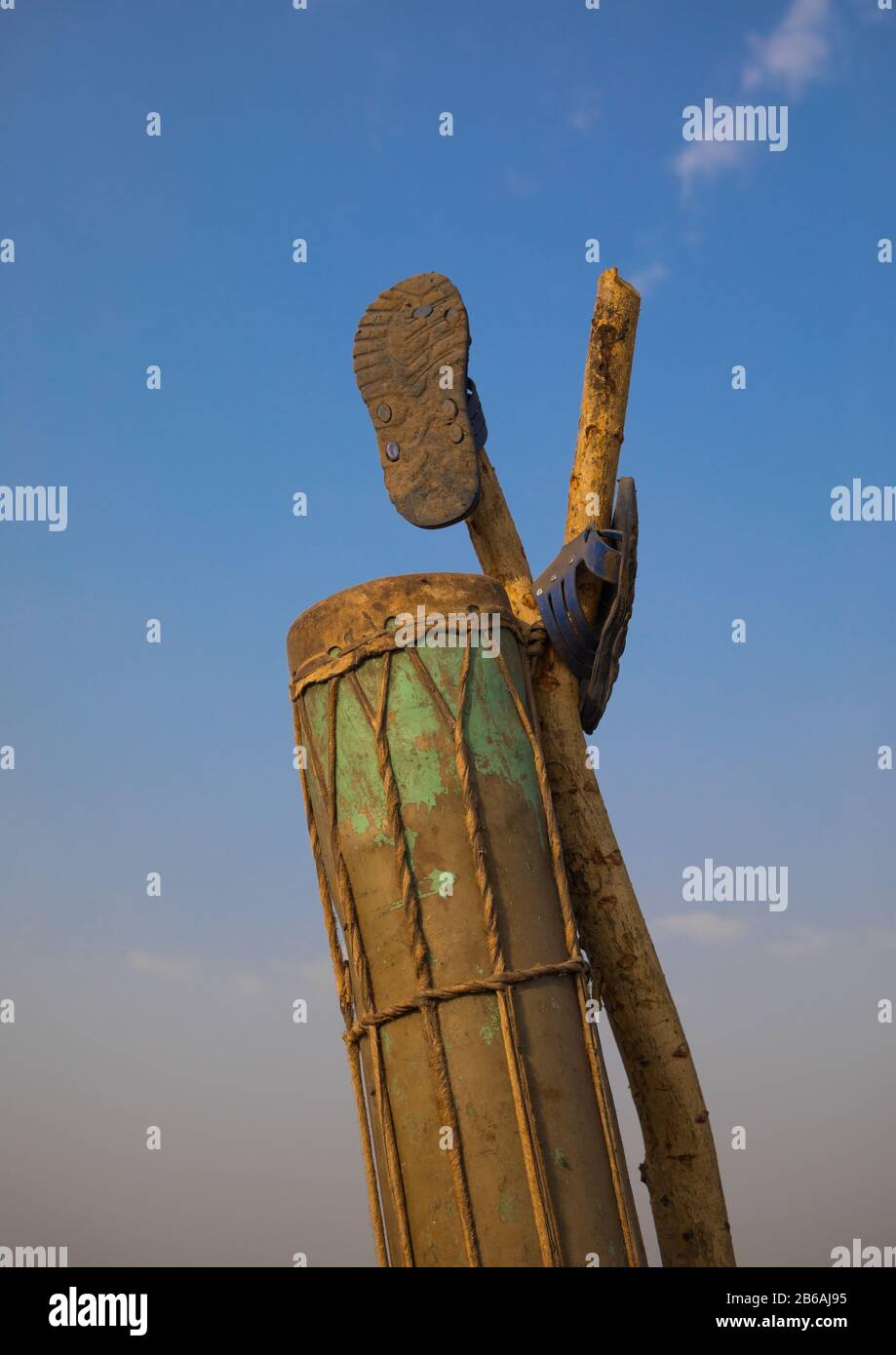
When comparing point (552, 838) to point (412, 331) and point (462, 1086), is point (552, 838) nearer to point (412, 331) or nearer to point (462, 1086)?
point (462, 1086)

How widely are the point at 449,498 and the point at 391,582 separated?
52 centimetres

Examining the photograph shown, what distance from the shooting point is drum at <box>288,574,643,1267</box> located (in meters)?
4.34

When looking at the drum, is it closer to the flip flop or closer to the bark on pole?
the bark on pole

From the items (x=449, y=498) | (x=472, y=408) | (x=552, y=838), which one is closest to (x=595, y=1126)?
(x=552, y=838)

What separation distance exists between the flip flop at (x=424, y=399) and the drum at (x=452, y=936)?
1.44 ft

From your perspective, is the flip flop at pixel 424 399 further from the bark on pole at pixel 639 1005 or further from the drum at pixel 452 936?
the bark on pole at pixel 639 1005

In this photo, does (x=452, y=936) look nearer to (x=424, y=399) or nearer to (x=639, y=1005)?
(x=639, y=1005)

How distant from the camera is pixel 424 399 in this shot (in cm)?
523

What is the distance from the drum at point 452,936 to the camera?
434 centimetres

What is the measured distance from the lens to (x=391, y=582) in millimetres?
4848

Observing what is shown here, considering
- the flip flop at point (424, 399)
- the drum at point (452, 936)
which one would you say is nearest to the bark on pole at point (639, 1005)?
the drum at point (452, 936)

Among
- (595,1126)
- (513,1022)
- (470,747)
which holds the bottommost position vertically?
(595,1126)

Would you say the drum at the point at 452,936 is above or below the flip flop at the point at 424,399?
below
